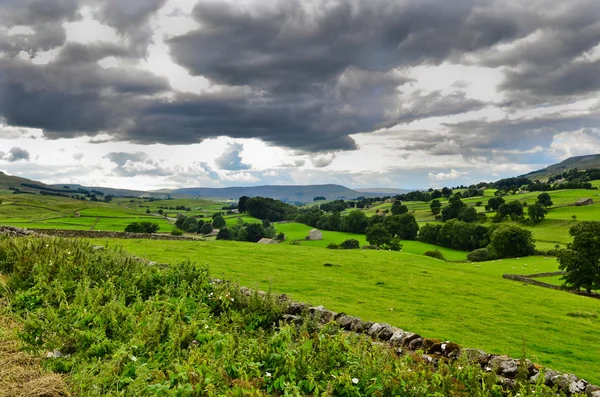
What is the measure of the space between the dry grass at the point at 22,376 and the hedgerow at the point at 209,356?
0.21 m

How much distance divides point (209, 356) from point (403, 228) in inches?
4153

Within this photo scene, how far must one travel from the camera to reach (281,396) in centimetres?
595

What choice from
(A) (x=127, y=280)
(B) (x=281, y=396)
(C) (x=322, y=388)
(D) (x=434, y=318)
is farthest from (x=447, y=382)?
(A) (x=127, y=280)

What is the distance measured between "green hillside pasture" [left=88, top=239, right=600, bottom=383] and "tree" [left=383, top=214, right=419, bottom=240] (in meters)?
77.7

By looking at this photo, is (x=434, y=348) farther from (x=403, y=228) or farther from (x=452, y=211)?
(x=452, y=211)

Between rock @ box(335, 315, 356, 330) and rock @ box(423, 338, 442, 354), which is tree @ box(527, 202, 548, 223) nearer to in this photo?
rock @ box(335, 315, 356, 330)

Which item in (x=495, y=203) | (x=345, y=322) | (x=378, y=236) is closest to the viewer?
(x=345, y=322)

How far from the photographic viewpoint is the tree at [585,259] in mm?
35469

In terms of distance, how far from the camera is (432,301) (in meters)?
18.9

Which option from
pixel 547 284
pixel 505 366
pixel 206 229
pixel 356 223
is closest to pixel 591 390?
pixel 505 366

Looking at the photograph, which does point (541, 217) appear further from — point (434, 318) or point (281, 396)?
point (281, 396)

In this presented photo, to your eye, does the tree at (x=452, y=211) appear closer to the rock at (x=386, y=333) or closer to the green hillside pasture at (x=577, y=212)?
the green hillside pasture at (x=577, y=212)

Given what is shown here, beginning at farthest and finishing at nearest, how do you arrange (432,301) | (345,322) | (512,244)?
(512,244) < (432,301) < (345,322)

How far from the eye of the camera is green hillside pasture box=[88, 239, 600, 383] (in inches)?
507
